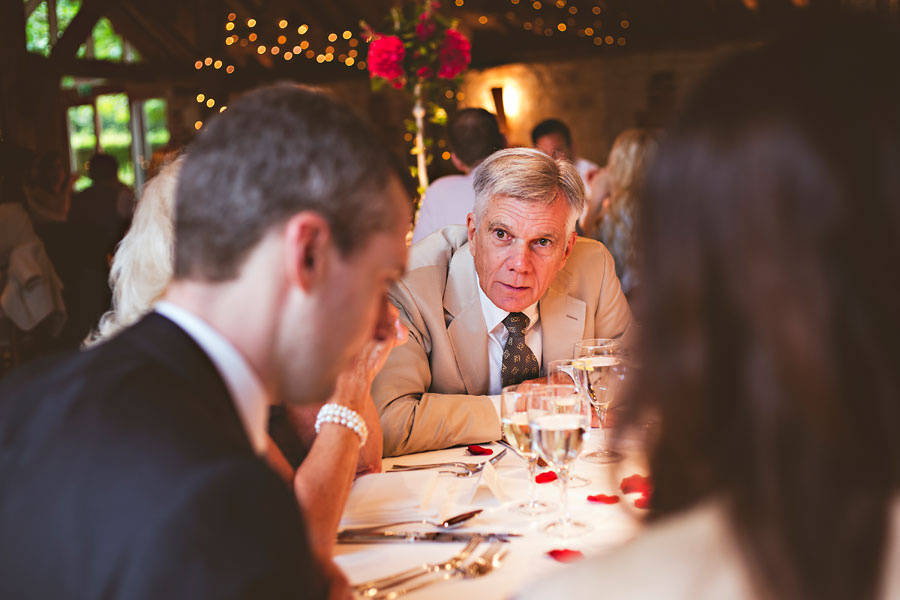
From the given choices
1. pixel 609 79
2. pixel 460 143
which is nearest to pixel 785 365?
pixel 460 143

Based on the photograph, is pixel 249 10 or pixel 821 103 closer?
pixel 821 103

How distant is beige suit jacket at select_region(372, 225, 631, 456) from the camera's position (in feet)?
6.66

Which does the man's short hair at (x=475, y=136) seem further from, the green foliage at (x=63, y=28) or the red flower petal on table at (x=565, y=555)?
the green foliage at (x=63, y=28)

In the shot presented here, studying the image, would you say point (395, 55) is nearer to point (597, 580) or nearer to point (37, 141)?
point (597, 580)

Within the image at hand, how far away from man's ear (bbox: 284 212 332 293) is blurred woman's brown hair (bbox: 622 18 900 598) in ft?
1.34

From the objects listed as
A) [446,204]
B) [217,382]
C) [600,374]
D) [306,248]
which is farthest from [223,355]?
[446,204]

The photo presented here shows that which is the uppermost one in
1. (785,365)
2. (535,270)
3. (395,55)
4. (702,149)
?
(395,55)

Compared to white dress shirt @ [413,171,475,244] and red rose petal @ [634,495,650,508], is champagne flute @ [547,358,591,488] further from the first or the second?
white dress shirt @ [413,171,475,244]

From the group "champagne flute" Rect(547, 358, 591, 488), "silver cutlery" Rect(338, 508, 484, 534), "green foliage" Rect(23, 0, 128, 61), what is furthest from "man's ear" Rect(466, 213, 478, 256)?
"green foliage" Rect(23, 0, 128, 61)

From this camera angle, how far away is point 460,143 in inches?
191

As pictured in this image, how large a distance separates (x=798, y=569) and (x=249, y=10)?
39.8 ft

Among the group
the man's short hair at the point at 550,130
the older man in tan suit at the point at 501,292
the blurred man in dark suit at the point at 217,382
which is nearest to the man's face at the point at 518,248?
the older man in tan suit at the point at 501,292

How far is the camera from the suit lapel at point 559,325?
2.53 meters

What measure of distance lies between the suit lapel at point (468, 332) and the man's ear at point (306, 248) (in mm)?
1498
